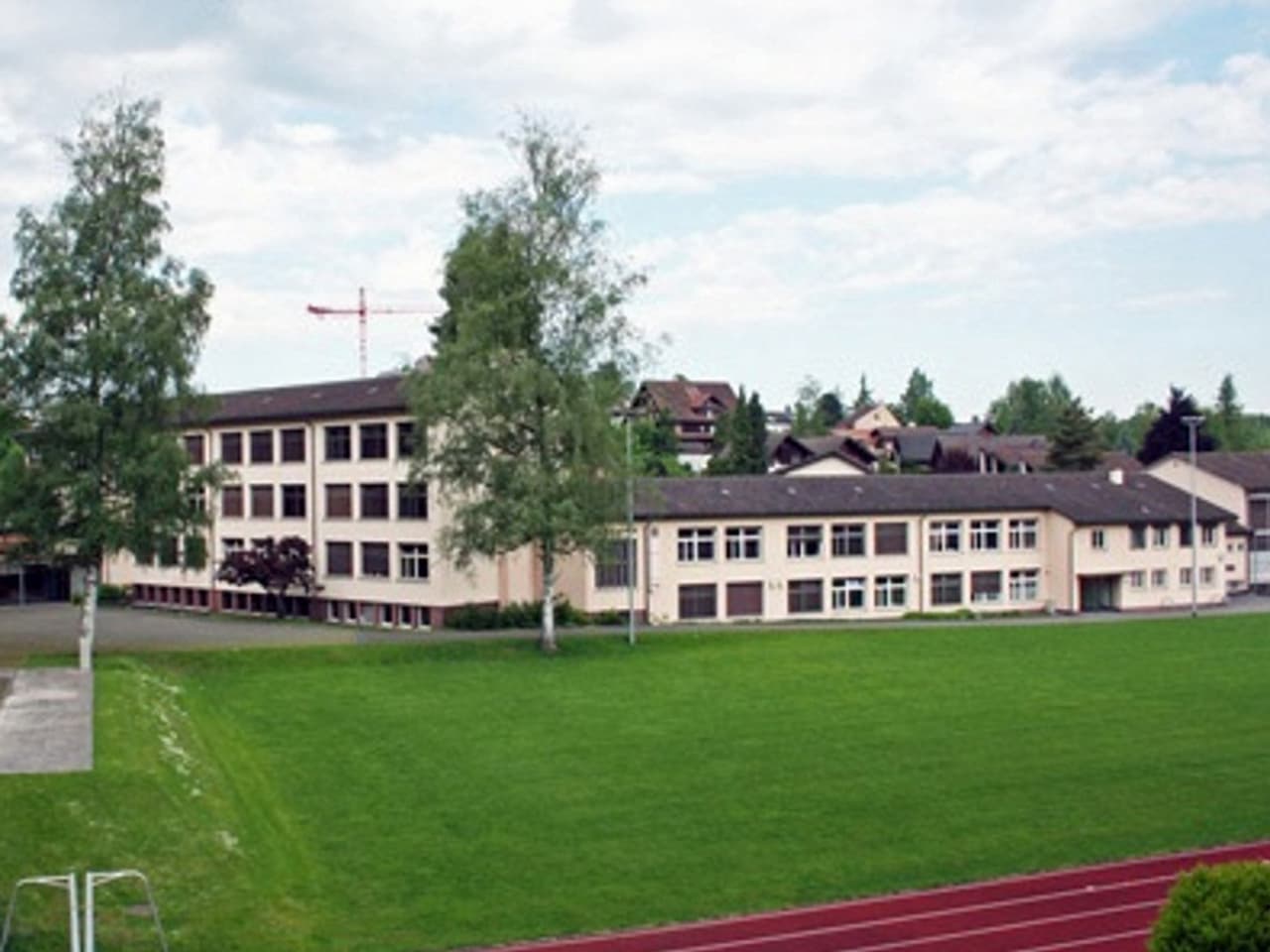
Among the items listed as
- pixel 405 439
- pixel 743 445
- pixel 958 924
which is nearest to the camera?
pixel 958 924

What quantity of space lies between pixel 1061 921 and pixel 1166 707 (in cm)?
1912

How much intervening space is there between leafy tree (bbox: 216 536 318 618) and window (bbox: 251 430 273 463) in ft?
14.8

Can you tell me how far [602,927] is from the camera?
71.1 feet

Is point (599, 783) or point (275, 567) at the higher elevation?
point (275, 567)

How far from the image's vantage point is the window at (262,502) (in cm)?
6316

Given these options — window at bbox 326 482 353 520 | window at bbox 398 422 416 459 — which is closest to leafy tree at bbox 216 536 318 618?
window at bbox 326 482 353 520

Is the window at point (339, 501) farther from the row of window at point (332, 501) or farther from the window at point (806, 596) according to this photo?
the window at point (806, 596)

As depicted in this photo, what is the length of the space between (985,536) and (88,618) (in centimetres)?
3783

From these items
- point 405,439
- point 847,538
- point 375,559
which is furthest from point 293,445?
point 847,538

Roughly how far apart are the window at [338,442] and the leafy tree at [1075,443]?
190 ft

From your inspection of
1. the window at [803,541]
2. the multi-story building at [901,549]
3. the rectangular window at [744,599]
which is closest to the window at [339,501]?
the multi-story building at [901,549]

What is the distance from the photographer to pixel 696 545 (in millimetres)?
60156

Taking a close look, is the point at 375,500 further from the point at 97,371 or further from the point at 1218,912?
the point at 1218,912

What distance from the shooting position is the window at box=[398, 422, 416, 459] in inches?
2208
